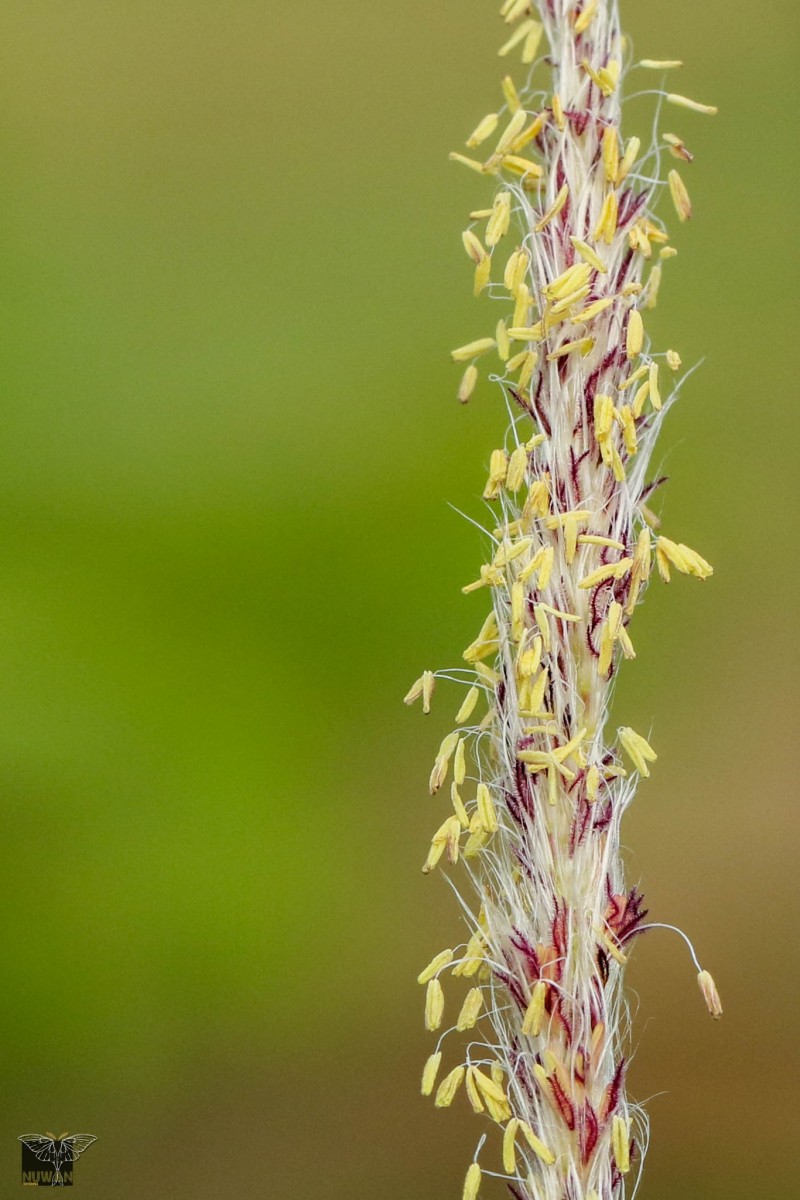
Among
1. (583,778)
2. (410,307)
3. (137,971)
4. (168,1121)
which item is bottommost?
(168,1121)

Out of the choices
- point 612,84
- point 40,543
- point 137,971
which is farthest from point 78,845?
point 612,84

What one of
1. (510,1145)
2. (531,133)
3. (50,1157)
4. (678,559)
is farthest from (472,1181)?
(50,1157)

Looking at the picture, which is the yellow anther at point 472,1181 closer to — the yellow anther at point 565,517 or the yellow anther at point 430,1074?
the yellow anther at point 430,1074

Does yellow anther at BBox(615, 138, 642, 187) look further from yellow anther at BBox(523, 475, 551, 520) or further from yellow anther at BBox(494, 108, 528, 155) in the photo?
yellow anther at BBox(523, 475, 551, 520)

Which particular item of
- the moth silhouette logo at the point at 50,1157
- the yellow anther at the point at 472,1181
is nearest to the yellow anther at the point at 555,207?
the yellow anther at the point at 472,1181

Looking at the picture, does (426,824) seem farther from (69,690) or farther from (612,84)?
(612,84)

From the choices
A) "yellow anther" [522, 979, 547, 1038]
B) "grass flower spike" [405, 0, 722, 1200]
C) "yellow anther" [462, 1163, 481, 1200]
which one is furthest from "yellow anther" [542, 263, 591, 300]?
"yellow anther" [462, 1163, 481, 1200]

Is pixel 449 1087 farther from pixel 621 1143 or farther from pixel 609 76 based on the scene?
pixel 609 76
